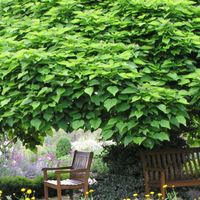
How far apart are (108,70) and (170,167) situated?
7.10ft


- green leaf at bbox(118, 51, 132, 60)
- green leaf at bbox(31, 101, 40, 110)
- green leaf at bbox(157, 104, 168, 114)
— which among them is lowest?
green leaf at bbox(157, 104, 168, 114)

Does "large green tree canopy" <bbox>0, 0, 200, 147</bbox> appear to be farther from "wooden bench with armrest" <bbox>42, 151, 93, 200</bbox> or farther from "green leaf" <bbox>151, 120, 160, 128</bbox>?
"wooden bench with armrest" <bbox>42, 151, 93, 200</bbox>

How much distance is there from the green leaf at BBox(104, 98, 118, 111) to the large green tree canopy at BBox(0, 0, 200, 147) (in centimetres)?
1

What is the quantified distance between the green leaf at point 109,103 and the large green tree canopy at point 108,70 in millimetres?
12

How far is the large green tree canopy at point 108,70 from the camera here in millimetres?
4332

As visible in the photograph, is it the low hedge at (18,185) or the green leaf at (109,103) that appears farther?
the low hedge at (18,185)

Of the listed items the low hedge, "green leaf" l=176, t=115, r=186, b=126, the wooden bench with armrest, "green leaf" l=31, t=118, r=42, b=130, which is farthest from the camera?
the low hedge

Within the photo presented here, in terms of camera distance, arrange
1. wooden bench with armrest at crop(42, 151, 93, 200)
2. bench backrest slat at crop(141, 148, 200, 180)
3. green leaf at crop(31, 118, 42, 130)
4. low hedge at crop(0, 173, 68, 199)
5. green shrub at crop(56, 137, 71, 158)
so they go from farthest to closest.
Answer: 1. green shrub at crop(56, 137, 71, 158)
2. low hedge at crop(0, 173, 68, 199)
3. bench backrest slat at crop(141, 148, 200, 180)
4. wooden bench with armrest at crop(42, 151, 93, 200)
5. green leaf at crop(31, 118, 42, 130)

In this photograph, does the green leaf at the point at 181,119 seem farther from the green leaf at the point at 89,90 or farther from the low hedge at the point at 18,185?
the low hedge at the point at 18,185

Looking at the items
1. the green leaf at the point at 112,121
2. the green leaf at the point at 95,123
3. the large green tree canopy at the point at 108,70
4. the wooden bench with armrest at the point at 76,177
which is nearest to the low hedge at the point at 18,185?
the wooden bench with armrest at the point at 76,177

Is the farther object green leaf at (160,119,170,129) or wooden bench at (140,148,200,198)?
wooden bench at (140,148,200,198)

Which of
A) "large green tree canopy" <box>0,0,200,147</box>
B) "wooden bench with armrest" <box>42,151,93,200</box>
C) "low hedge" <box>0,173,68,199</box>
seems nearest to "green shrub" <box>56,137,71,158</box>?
"low hedge" <box>0,173,68,199</box>

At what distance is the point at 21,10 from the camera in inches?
222

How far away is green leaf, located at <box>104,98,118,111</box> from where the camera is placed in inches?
167
